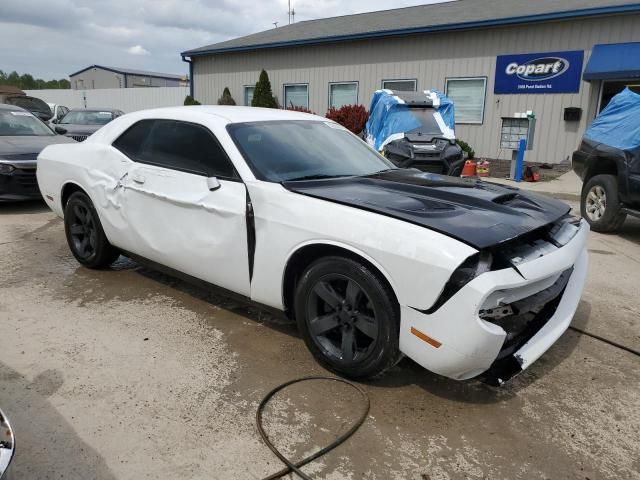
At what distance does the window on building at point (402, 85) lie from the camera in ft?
54.0

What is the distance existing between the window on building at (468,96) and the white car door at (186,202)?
12986mm

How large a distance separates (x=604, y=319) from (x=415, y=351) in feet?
7.63

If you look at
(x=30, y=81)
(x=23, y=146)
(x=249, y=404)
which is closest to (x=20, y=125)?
(x=23, y=146)

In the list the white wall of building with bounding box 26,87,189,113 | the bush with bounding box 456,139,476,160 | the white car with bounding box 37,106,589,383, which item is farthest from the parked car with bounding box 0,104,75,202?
the white wall of building with bounding box 26,87,189,113

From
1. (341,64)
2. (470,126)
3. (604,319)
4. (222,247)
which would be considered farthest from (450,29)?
(222,247)

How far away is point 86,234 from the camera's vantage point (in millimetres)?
4949

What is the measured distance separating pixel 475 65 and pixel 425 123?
200 inches

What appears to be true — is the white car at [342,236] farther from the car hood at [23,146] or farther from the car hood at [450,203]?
the car hood at [23,146]

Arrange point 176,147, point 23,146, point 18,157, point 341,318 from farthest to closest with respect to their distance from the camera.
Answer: point 23,146, point 18,157, point 176,147, point 341,318

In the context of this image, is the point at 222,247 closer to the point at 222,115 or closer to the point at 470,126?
the point at 222,115

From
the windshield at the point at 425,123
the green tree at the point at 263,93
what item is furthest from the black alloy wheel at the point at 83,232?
the green tree at the point at 263,93

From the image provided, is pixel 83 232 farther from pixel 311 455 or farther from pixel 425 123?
pixel 425 123

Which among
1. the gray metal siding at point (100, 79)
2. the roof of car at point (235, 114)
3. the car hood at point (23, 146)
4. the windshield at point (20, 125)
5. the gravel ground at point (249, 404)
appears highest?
the gray metal siding at point (100, 79)

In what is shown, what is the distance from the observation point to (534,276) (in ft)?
8.77
